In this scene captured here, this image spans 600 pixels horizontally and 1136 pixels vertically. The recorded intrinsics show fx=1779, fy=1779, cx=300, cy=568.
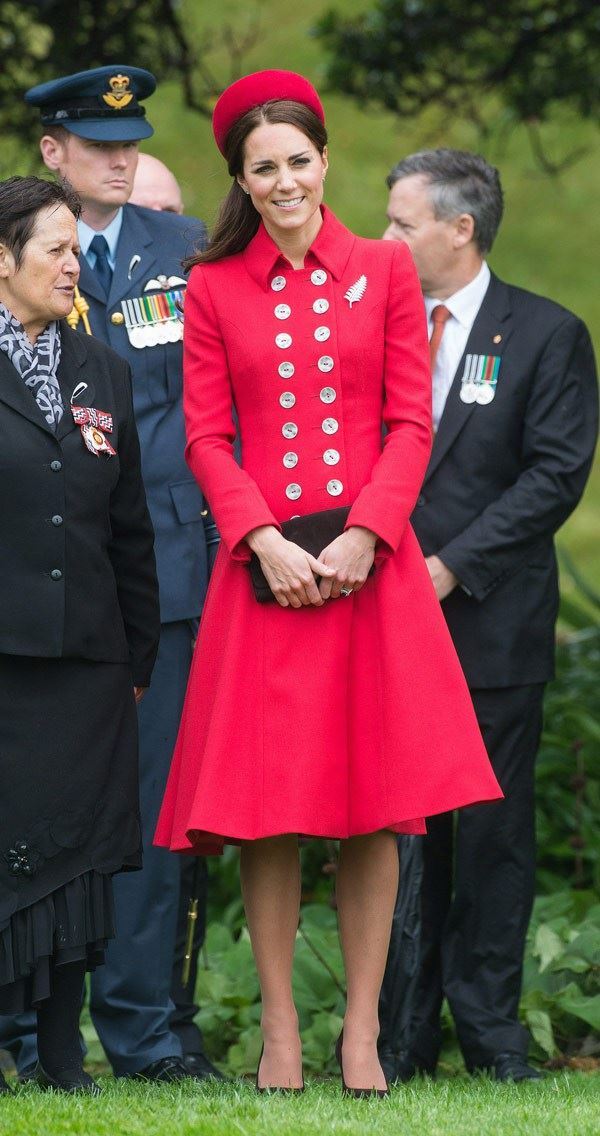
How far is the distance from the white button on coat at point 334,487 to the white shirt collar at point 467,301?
3.96 ft

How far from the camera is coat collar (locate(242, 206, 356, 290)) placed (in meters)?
3.99

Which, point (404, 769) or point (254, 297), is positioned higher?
point (254, 297)

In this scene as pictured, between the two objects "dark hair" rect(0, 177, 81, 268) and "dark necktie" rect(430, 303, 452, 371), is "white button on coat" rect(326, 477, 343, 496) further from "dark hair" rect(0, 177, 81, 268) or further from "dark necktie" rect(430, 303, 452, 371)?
"dark necktie" rect(430, 303, 452, 371)

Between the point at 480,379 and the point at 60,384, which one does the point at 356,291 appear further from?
the point at 480,379

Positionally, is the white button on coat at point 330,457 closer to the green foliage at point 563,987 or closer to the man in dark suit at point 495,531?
the man in dark suit at point 495,531

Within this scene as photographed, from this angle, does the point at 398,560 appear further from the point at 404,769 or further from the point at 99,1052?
the point at 99,1052

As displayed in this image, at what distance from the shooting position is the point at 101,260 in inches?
186

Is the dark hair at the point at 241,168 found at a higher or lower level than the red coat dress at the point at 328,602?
higher

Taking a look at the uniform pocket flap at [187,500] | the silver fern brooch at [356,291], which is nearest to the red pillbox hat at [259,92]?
the silver fern brooch at [356,291]

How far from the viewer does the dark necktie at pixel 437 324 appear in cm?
493

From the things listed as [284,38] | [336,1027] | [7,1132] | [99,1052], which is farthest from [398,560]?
[284,38]

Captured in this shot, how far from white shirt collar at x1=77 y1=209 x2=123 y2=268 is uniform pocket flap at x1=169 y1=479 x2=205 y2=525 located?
2.02 ft

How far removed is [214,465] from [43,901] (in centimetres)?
101

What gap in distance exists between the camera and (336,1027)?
5.29 m
